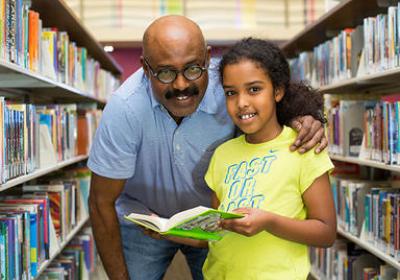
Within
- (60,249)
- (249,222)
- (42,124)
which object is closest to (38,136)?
(42,124)

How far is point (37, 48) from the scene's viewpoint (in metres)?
2.50

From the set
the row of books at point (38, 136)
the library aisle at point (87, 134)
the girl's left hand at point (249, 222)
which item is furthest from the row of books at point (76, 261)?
the girl's left hand at point (249, 222)

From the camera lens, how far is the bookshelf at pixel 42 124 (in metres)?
2.01

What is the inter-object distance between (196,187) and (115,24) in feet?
16.1

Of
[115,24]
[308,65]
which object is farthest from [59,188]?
[115,24]

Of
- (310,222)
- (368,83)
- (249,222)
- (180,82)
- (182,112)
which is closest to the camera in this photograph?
(249,222)

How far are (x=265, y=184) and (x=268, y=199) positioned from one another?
0.05 meters

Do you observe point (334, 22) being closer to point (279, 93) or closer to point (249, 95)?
point (279, 93)

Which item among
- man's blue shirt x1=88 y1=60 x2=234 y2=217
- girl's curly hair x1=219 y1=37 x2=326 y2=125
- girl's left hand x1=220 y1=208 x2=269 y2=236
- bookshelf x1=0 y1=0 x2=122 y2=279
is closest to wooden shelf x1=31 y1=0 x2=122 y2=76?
bookshelf x1=0 y1=0 x2=122 y2=279

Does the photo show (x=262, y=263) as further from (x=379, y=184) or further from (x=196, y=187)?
(x=379, y=184)

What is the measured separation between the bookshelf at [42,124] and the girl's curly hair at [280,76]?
0.82m

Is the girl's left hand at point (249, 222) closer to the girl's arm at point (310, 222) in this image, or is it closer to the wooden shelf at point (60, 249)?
the girl's arm at point (310, 222)

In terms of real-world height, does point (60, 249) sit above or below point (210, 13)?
below

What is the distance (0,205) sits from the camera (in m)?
2.20
